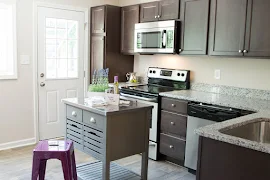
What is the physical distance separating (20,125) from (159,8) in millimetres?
2601

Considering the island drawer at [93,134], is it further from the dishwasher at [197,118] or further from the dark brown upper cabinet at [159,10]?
the dark brown upper cabinet at [159,10]

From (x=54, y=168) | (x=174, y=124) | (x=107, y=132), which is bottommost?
(x=54, y=168)


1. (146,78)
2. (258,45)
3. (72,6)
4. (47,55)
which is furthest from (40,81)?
(258,45)

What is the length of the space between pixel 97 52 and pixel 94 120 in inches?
87.4

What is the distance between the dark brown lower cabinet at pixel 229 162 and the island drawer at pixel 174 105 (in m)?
1.70

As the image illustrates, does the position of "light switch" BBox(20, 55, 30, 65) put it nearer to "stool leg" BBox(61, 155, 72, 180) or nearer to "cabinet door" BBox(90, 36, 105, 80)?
"cabinet door" BBox(90, 36, 105, 80)

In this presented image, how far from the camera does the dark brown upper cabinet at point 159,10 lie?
3859mm

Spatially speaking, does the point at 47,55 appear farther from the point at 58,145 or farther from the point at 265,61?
the point at 265,61

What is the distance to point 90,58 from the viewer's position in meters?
4.92

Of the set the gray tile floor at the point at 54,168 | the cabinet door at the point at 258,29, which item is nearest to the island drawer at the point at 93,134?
the gray tile floor at the point at 54,168

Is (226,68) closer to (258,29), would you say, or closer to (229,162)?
(258,29)

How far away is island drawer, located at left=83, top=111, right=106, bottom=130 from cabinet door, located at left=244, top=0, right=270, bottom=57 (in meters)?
1.70

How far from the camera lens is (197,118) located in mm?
3275

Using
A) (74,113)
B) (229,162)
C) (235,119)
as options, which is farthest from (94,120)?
(229,162)
